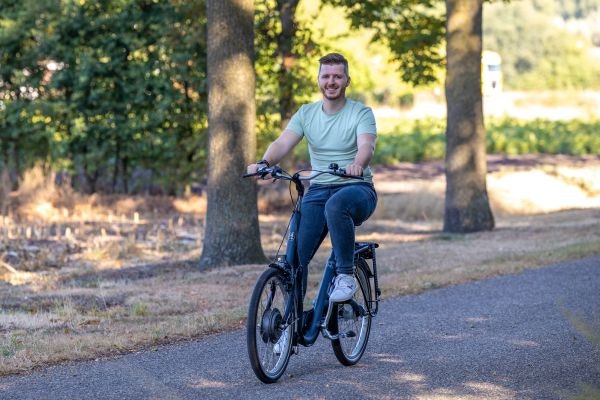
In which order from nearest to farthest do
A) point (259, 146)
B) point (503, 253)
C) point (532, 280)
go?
1. point (532, 280)
2. point (503, 253)
3. point (259, 146)

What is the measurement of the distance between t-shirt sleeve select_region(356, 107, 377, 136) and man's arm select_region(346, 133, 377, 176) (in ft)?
0.10

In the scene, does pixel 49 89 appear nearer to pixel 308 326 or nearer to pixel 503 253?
pixel 503 253

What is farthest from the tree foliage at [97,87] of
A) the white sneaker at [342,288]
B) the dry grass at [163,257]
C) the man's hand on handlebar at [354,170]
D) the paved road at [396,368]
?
the man's hand on handlebar at [354,170]

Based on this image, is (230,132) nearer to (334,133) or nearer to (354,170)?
(334,133)

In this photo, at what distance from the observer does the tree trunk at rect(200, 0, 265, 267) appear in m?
13.6

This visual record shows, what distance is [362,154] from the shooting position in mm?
7492

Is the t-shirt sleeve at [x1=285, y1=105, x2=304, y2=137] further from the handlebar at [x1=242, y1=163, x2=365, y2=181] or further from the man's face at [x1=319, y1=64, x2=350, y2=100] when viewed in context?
the handlebar at [x1=242, y1=163, x2=365, y2=181]

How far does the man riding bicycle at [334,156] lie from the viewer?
766cm

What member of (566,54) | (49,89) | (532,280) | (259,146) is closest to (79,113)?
(49,89)

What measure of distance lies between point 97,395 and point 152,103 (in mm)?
14584

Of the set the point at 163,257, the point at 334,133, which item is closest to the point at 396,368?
the point at 334,133

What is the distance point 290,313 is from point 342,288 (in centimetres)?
36

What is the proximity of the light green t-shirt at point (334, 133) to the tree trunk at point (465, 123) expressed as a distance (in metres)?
11.0

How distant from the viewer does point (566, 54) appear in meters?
99.8
